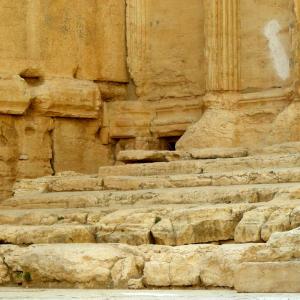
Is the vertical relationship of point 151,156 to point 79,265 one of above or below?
above

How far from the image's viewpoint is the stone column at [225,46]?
1373 cm

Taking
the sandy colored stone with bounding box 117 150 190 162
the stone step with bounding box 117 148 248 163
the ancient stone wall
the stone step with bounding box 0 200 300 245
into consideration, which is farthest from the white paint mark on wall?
the stone step with bounding box 0 200 300 245

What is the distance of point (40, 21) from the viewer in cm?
1430

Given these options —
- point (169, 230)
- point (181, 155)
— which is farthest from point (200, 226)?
point (181, 155)

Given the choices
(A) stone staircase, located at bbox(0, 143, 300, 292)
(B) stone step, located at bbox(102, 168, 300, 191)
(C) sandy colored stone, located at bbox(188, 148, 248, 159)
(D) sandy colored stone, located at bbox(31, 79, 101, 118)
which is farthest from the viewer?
(D) sandy colored stone, located at bbox(31, 79, 101, 118)

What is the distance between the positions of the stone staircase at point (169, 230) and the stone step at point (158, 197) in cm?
1

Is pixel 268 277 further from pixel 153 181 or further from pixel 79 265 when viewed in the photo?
pixel 153 181

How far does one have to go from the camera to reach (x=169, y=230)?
9242 mm

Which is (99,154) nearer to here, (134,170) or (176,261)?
(134,170)

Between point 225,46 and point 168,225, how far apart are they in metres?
4.97

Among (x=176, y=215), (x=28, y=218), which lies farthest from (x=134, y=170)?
(x=176, y=215)

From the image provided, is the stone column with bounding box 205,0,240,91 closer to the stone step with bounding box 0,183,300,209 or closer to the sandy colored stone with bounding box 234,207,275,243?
the stone step with bounding box 0,183,300,209

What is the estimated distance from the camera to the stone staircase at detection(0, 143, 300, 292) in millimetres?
8258

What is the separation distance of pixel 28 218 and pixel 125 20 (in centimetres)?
552
